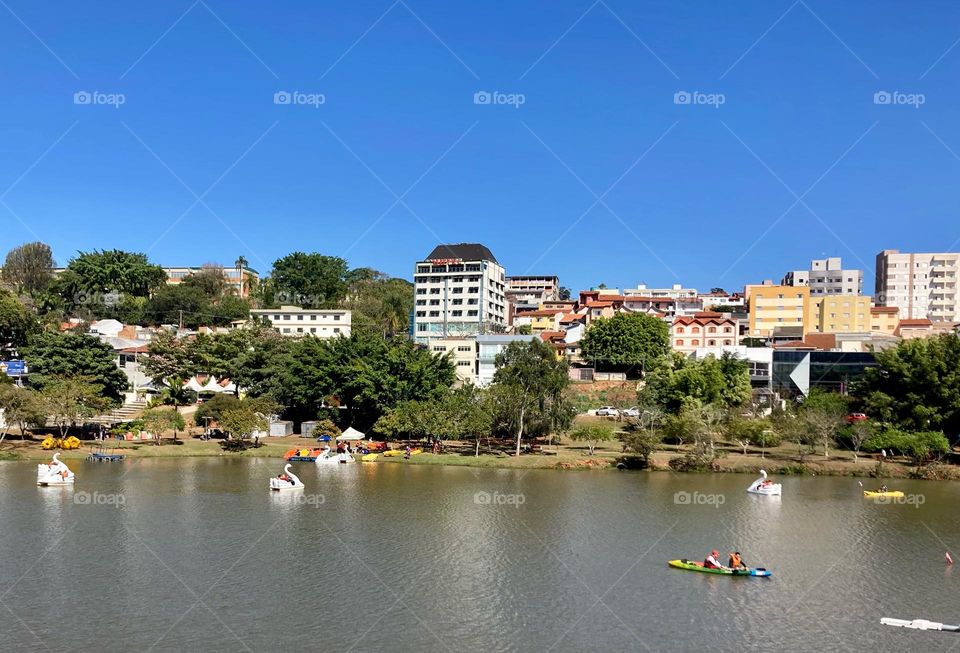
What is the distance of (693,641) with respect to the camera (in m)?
20.0

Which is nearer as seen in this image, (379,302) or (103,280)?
(103,280)

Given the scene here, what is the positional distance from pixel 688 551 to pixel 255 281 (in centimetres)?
12711

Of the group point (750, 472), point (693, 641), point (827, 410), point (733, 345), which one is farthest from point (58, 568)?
point (733, 345)

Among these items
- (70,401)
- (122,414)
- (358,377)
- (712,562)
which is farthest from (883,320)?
(70,401)

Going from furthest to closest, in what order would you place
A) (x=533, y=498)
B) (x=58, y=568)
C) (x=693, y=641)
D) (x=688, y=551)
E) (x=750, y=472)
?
(x=750, y=472) → (x=533, y=498) → (x=688, y=551) → (x=58, y=568) → (x=693, y=641)

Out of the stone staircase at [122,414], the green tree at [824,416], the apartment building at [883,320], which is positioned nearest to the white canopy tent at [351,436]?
the stone staircase at [122,414]

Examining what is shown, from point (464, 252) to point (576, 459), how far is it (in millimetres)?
73424

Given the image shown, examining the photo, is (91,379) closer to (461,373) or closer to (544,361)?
(544,361)

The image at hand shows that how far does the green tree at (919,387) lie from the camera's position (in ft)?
159

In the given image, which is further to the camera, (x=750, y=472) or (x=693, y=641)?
(x=750, y=472)

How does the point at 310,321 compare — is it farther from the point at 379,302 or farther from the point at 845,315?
the point at 845,315

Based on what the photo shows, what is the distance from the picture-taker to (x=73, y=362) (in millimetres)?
58031

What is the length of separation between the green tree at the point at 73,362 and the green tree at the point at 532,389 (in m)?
29.1

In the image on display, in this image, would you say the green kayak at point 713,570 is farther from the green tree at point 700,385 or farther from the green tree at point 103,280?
the green tree at point 103,280
